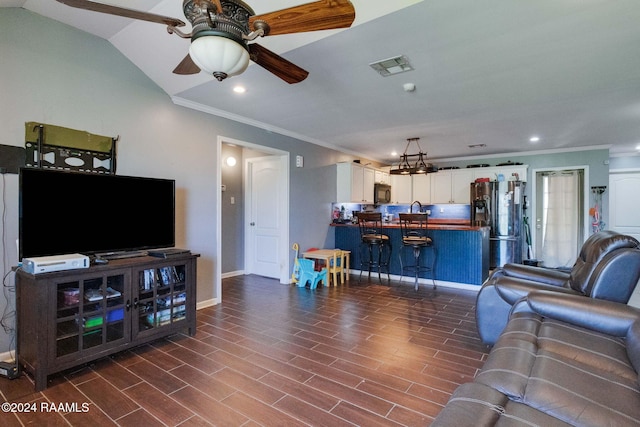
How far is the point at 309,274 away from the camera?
16.1ft

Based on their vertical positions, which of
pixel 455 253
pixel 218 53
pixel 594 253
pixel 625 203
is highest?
pixel 218 53

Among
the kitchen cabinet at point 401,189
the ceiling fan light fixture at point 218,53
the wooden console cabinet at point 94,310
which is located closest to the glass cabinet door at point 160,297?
the wooden console cabinet at point 94,310

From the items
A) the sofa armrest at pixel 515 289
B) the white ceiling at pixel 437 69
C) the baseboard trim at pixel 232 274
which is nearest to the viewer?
the white ceiling at pixel 437 69

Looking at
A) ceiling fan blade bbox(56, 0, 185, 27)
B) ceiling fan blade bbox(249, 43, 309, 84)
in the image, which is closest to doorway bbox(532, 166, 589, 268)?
ceiling fan blade bbox(249, 43, 309, 84)

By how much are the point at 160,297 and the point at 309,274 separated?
2499mm

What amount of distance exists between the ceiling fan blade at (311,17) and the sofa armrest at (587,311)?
2091 millimetres

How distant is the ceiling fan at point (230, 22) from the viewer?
148cm

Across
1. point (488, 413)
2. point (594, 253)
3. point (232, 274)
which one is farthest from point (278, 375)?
point (232, 274)

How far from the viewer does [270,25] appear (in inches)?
63.7

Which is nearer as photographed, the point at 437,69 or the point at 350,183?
the point at 437,69

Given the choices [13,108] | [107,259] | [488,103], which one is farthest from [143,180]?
[488,103]

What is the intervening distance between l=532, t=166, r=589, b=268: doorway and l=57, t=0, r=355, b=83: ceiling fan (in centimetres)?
668

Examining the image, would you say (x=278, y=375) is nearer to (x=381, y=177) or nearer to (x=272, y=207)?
(x=272, y=207)

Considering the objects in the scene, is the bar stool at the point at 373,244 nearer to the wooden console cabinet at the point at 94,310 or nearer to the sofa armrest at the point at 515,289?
the sofa armrest at the point at 515,289
